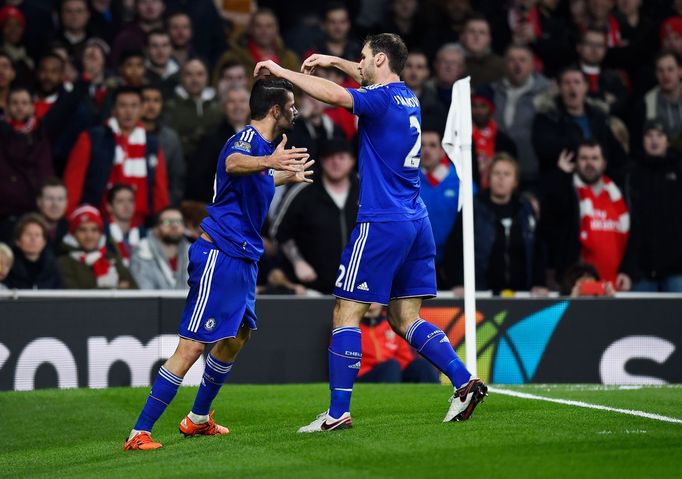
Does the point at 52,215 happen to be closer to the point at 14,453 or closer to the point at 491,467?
the point at 14,453

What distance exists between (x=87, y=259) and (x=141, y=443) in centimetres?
608

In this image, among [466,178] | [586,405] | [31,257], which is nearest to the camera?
[586,405]

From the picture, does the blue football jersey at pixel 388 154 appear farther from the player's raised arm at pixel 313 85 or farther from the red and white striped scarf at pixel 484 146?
the red and white striped scarf at pixel 484 146

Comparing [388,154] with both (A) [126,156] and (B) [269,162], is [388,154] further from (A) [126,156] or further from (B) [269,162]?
(A) [126,156]

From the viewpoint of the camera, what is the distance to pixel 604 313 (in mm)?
14102

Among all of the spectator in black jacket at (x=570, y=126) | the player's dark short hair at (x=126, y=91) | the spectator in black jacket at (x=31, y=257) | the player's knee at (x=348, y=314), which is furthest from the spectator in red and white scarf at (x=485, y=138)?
the player's knee at (x=348, y=314)

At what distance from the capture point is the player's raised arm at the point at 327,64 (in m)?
8.65

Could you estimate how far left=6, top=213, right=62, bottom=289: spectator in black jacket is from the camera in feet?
45.0

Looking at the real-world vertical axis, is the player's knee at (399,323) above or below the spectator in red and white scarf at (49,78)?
below

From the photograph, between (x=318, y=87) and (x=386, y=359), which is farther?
(x=386, y=359)

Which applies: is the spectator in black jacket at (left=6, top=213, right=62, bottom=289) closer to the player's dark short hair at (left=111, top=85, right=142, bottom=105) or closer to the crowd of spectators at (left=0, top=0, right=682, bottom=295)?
the crowd of spectators at (left=0, top=0, right=682, bottom=295)

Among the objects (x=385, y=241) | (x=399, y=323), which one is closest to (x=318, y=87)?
(x=385, y=241)

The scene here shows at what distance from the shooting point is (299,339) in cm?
1374

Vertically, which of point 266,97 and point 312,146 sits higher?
point 266,97
